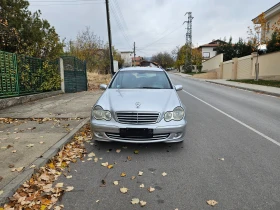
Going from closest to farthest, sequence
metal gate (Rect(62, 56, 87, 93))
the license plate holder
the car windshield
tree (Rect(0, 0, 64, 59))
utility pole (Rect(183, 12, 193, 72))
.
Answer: the license plate holder
the car windshield
tree (Rect(0, 0, 64, 59))
metal gate (Rect(62, 56, 87, 93))
utility pole (Rect(183, 12, 193, 72))

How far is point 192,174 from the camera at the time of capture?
3588 mm

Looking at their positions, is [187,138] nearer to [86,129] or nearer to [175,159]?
[175,159]

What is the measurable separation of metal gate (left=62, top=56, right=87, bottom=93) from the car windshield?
915 centimetres

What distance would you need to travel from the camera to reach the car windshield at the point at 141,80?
18.5 ft

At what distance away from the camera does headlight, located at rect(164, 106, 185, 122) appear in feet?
14.1

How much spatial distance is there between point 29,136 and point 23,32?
28.5 feet

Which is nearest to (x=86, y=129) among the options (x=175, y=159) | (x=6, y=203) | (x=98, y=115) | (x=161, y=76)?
(x=98, y=115)

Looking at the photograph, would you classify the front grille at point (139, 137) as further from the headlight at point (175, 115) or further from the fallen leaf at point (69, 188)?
the fallen leaf at point (69, 188)

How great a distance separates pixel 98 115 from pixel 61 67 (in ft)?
34.1

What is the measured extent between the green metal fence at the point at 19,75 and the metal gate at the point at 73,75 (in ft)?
8.59

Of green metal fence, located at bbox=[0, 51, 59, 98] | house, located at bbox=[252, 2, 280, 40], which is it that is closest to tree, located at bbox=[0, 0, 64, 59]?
green metal fence, located at bbox=[0, 51, 59, 98]

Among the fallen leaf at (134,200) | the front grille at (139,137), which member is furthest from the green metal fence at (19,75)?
the fallen leaf at (134,200)

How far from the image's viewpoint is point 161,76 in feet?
20.1

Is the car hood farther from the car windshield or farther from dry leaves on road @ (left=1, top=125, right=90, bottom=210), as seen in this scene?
dry leaves on road @ (left=1, top=125, right=90, bottom=210)
